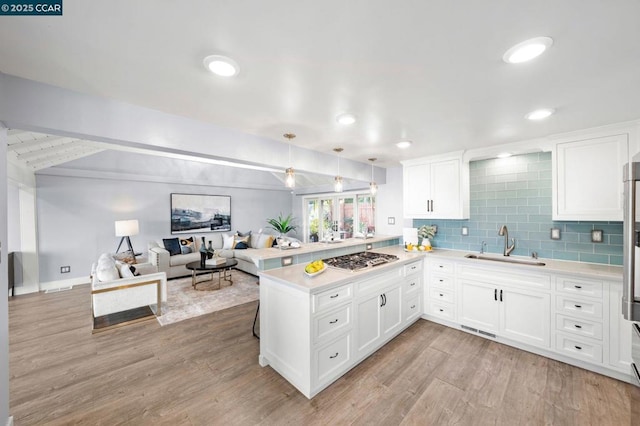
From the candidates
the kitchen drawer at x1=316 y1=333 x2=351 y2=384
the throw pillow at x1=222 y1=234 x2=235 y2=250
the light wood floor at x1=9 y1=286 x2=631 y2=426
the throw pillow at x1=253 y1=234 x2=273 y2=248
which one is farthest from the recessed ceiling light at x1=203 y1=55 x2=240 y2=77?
the throw pillow at x1=222 y1=234 x2=235 y2=250

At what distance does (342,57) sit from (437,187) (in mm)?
2803

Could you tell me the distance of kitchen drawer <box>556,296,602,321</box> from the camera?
229 centimetres

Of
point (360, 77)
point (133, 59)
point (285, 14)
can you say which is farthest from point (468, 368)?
point (133, 59)

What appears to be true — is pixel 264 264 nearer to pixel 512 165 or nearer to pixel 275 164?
pixel 275 164

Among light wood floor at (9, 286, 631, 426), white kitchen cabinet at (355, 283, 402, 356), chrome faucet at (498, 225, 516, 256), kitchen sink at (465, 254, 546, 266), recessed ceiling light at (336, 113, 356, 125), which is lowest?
light wood floor at (9, 286, 631, 426)

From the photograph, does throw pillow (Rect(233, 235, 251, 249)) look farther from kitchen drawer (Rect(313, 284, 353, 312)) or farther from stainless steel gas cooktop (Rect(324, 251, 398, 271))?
kitchen drawer (Rect(313, 284, 353, 312))

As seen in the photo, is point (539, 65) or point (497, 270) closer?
point (539, 65)

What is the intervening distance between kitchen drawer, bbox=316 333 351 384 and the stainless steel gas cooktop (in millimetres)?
673

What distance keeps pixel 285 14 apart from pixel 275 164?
1.88m

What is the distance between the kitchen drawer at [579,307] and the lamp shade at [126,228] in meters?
7.03

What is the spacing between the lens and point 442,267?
130 inches

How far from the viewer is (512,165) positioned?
3.20 metres

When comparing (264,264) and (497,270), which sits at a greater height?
(264,264)

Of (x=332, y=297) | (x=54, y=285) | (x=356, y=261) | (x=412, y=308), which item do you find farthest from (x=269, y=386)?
(x=54, y=285)
